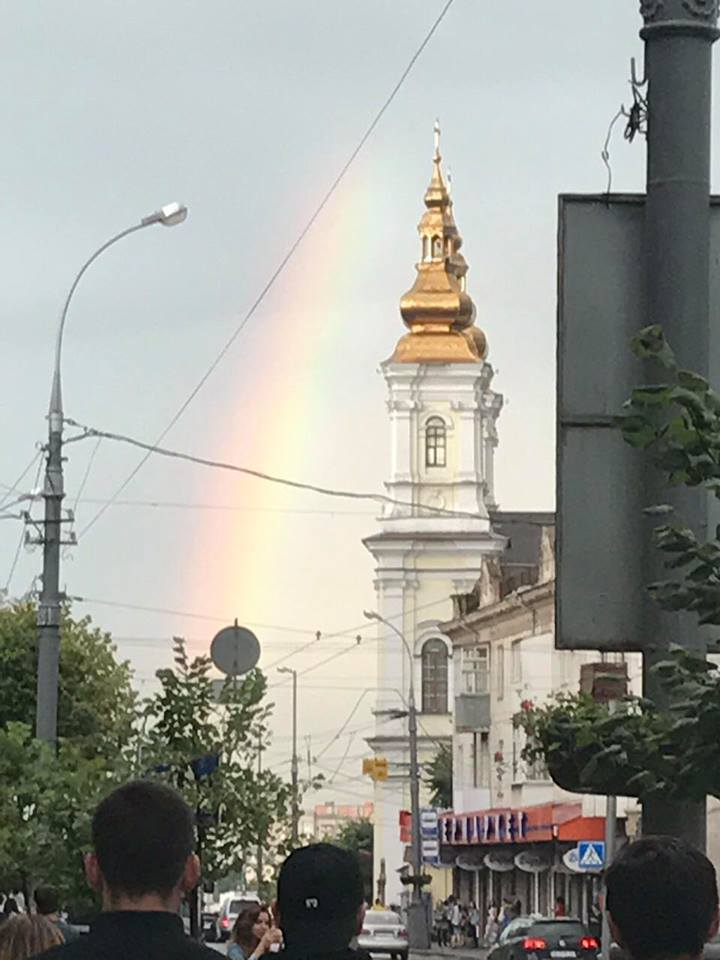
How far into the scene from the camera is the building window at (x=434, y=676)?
12538 centimetres

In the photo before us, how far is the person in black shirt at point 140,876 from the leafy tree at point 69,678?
62540 millimetres

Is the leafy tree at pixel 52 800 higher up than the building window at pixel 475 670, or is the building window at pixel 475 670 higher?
the building window at pixel 475 670

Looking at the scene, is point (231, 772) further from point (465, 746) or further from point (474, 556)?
Result: point (474, 556)

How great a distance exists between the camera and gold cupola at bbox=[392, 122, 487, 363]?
13525 centimetres

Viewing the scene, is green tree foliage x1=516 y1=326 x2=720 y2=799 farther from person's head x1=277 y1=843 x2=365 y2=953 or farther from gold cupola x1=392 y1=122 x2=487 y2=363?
gold cupola x1=392 y1=122 x2=487 y2=363

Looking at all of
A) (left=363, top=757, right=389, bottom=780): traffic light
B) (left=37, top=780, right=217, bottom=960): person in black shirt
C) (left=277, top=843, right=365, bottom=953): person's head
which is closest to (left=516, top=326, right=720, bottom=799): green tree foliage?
(left=277, top=843, right=365, bottom=953): person's head

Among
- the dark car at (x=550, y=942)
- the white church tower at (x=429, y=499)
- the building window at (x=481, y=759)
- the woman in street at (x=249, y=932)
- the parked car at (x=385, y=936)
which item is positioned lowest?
the parked car at (x=385, y=936)

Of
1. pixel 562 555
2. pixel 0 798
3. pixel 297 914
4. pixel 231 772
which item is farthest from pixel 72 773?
pixel 297 914

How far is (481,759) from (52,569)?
212ft

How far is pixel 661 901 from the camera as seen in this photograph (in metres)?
5.57

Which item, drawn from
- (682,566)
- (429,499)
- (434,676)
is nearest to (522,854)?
(434,676)

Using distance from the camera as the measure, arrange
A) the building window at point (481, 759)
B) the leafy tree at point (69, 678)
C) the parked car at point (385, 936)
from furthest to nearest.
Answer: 1. the building window at point (481, 759)
2. the leafy tree at point (69, 678)
3. the parked car at point (385, 936)

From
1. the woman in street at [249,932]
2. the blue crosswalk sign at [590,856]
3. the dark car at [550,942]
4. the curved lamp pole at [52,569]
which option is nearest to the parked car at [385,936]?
the dark car at [550,942]

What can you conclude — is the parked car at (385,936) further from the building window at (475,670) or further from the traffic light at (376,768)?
the traffic light at (376,768)
